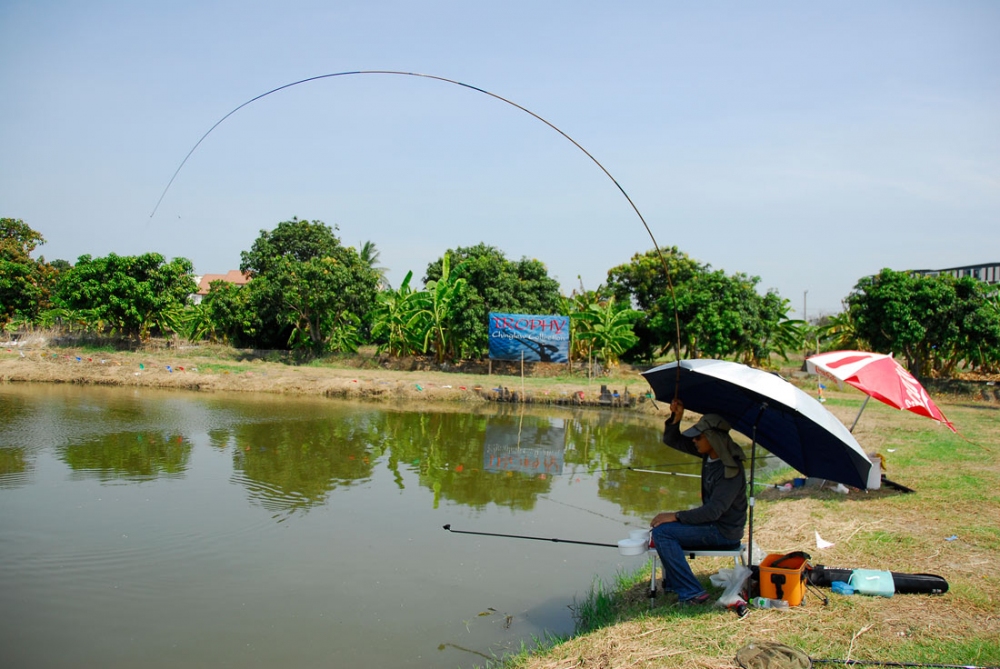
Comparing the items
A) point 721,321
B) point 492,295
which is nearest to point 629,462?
point 721,321

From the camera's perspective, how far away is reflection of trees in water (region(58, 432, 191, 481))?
10172 millimetres

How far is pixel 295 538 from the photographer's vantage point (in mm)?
7465

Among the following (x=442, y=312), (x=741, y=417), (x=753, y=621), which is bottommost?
(x=753, y=621)

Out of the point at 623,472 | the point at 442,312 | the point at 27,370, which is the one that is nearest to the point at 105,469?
the point at 623,472

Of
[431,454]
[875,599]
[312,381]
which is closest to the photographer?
[875,599]

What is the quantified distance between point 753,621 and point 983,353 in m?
21.1

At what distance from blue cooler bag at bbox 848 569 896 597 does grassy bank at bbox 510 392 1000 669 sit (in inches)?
2.6

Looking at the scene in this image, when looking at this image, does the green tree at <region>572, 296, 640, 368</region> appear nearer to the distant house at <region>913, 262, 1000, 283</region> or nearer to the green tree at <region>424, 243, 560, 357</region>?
the green tree at <region>424, 243, 560, 357</region>

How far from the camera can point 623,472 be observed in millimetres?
11508

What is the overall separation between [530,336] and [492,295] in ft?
6.93

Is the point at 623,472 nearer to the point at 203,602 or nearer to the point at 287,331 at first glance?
the point at 203,602

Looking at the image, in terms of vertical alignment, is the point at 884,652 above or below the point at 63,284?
below

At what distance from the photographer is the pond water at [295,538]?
5.22m

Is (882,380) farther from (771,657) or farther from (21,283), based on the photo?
(21,283)
